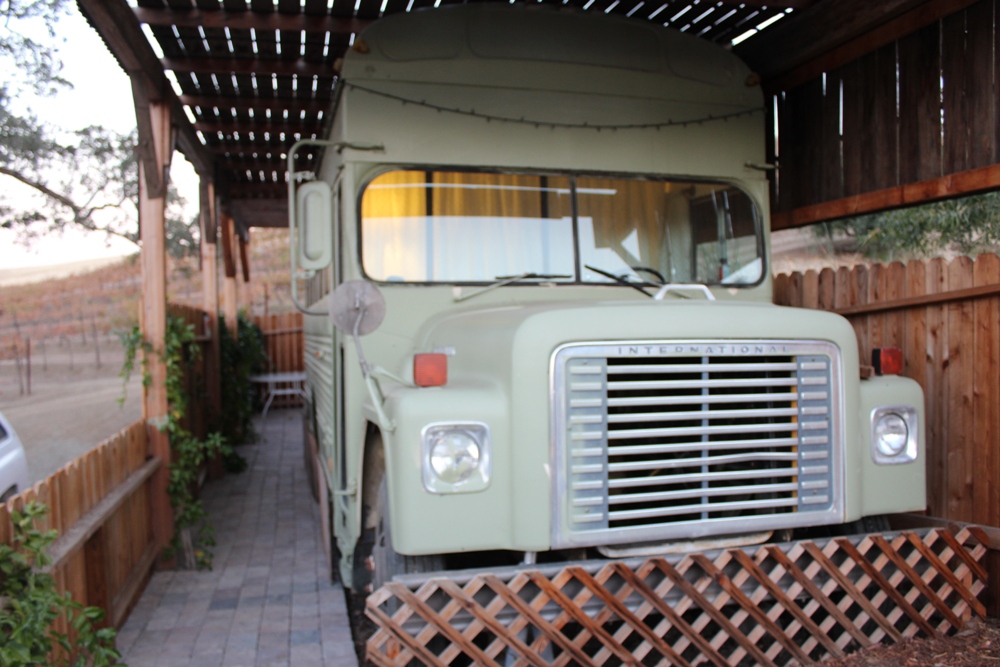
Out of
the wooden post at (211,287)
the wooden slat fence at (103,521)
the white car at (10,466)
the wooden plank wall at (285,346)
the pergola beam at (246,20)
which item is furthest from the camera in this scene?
the wooden plank wall at (285,346)

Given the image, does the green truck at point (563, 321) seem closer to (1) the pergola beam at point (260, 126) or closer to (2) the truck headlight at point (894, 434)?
(2) the truck headlight at point (894, 434)

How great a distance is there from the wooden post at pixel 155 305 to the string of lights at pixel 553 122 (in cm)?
226

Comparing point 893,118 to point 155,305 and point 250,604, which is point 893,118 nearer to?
point 250,604

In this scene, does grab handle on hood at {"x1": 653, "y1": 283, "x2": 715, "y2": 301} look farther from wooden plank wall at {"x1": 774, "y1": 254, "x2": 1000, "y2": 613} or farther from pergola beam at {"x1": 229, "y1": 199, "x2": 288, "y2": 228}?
pergola beam at {"x1": 229, "y1": 199, "x2": 288, "y2": 228}

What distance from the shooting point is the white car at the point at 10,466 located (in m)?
5.11

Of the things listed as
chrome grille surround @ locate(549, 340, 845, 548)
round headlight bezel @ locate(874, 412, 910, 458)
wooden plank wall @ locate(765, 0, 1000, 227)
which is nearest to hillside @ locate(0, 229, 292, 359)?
wooden plank wall @ locate(765, 0, 1000, 227)

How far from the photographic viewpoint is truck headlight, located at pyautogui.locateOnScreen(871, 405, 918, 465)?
9.87 ft

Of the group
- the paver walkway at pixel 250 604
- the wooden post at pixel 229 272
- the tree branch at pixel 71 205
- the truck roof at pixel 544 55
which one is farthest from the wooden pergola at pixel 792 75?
the wooden post at pixel 229 272

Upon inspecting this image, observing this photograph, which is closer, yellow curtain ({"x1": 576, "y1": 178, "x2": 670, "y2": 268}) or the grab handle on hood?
the grab handle on hood

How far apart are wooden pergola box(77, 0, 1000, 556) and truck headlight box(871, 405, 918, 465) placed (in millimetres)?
1490

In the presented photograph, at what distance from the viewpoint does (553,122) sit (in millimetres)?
3953

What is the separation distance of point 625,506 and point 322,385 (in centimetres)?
294

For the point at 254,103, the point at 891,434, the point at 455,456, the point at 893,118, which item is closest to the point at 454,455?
the point at 455,456

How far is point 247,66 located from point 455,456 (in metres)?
4.13
